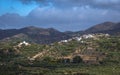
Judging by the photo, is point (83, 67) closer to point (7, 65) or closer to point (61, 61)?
point (61, 61)

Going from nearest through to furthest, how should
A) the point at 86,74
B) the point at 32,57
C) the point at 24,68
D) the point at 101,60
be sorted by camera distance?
the point at 86,74 → the point at 24,68 → the point at 101,60 → the point at 32,57

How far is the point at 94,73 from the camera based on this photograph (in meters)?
146

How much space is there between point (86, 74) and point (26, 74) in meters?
25.7

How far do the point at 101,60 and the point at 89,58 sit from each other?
25.2ft

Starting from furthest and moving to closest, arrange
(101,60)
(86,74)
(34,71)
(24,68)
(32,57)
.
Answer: (32,57) < (101,60) < (24,68) < (34,71) < (86,74)

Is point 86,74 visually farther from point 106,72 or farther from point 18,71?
point 18,71

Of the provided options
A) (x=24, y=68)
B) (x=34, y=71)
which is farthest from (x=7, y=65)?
(x=34, y=71)

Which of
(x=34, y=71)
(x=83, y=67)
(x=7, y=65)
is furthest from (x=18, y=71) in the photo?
(x=83, y=67)

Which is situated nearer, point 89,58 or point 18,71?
point 18,71

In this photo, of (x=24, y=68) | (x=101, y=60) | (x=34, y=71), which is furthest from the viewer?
(x=101, y=60)

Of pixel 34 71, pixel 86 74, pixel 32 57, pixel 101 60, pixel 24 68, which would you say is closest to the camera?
pixel 86 74

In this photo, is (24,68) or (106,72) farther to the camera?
(24,68)

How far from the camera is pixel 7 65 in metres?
174

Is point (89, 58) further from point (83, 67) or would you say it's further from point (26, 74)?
point (26, 74)
